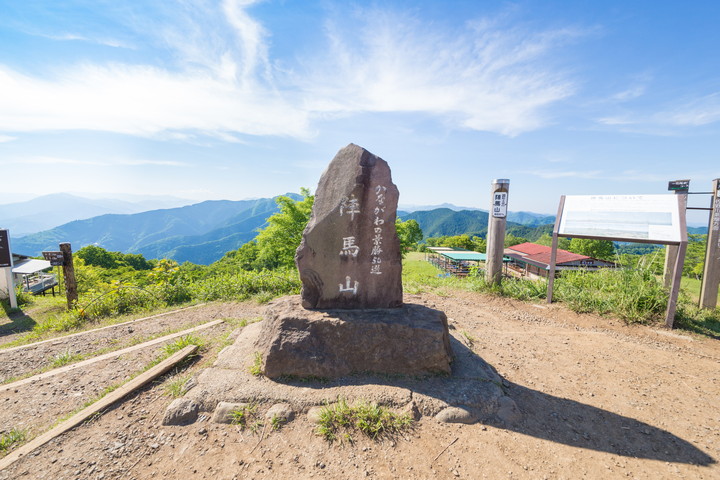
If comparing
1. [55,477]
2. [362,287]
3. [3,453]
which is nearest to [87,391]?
[3,453]

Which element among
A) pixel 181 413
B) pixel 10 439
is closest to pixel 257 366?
pixel 181 413

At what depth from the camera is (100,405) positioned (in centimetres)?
330

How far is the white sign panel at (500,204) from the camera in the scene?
7.65m

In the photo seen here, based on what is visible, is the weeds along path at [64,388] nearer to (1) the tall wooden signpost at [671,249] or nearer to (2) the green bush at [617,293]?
(2) the green bush at [617,293]

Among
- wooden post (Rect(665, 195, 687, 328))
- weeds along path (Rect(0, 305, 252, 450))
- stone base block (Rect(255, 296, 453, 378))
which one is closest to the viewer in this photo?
weeds along path (Rect(0, 305, 252, 450))

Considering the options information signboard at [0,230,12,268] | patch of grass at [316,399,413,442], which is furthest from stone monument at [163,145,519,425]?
information signboard at [0,230,12,268]

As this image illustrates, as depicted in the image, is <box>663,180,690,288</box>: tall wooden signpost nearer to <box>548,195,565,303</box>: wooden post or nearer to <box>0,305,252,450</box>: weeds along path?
<box>548,195,565,303</box>: wooden post

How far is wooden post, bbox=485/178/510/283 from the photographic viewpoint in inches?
302

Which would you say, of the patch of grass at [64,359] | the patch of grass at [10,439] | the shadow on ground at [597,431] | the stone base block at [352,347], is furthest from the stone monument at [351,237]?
the patch of grass at [64,359]

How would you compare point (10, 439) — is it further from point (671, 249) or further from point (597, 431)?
point (671, 249)

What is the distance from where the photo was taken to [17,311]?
888 cm

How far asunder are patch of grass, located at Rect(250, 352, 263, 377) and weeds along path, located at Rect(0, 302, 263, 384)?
2644 mm

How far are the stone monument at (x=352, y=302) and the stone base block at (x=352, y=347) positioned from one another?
11 mm

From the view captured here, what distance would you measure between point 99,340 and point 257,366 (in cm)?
382
